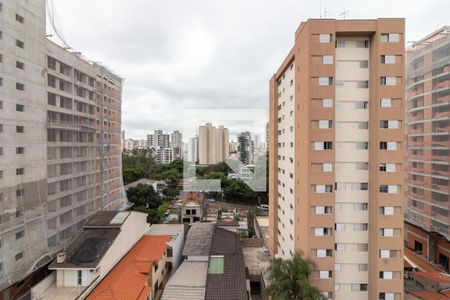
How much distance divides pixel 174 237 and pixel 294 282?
783 cm

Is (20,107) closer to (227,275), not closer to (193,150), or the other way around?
(227,275)

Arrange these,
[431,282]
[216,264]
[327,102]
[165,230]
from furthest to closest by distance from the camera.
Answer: [165,230] < [431,282] < [216,264] < [327,102]

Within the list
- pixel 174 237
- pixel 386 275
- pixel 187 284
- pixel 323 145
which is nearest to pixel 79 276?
pixel 187 284

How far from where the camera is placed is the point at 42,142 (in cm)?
1284

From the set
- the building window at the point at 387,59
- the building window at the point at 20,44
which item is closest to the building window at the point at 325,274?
the building window at the point at 387,59

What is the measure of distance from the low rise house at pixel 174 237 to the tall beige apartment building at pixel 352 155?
24.4 ft

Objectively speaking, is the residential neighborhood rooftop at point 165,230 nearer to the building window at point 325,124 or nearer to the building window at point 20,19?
the building window at point 325,124

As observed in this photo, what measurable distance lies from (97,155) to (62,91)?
558cm

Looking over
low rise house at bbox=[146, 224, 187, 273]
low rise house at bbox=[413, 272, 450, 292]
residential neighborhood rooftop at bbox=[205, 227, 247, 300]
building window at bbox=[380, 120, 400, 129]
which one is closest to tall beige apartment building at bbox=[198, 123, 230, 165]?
low rise house at bbox=[146, 224, 187, 273]

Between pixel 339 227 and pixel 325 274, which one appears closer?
pixel 325 274

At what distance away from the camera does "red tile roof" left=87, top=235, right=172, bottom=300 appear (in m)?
9.58

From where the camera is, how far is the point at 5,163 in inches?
421

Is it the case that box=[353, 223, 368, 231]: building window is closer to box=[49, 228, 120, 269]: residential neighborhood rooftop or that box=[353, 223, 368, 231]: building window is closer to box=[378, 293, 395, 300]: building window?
box=[378, 293, 395, 300]: building window

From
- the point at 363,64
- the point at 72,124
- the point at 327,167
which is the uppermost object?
the point at 363,64
